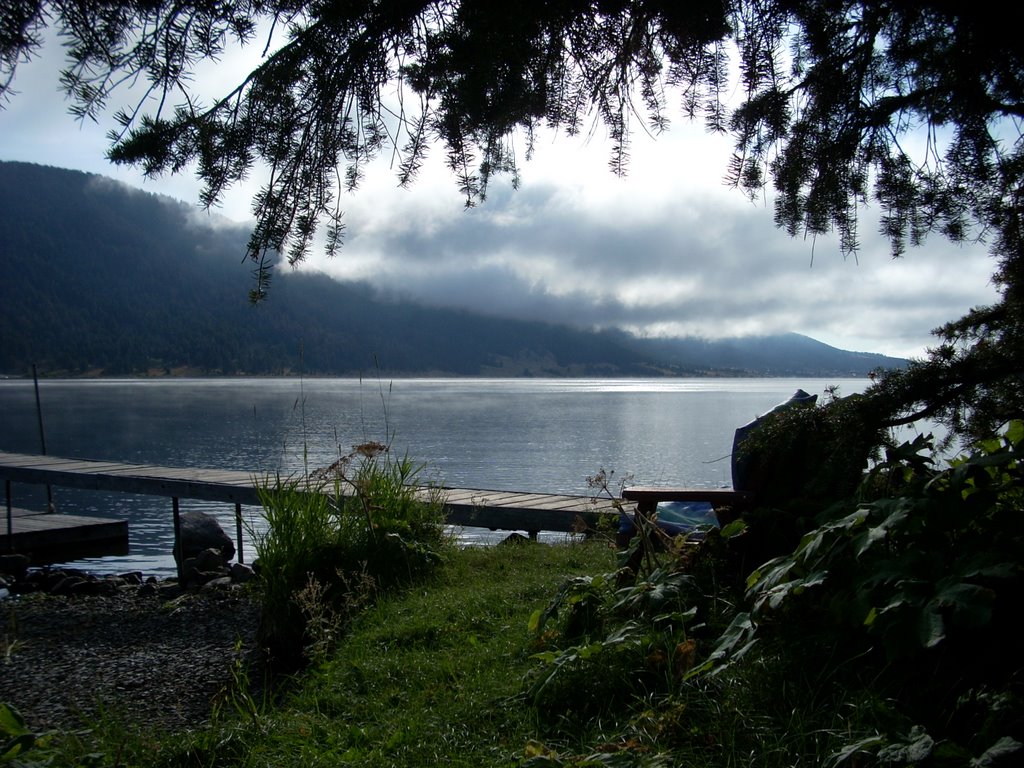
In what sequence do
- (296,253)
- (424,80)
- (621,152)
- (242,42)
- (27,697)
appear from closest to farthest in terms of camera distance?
(242,42) < (296,253) < (424,80) < (621,152) < (27,697)

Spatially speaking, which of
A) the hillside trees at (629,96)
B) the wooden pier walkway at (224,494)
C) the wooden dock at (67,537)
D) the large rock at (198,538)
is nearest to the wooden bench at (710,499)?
the hillside trees at (629,96)

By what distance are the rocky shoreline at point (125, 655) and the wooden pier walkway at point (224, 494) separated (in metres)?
1.20

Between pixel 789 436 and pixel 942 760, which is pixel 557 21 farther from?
pixel 942 760

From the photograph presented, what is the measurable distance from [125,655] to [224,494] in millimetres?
6103

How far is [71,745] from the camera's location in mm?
3018

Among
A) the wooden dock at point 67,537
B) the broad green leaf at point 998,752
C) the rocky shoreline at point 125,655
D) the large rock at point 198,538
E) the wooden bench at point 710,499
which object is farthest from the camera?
the wooden dock at point 67,537

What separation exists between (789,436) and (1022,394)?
35.1 inches

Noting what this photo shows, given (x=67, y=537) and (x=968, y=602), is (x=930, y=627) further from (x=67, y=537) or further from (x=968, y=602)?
(x=67, y=537)

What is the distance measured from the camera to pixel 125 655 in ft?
17.0

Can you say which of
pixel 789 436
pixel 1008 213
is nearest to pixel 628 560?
pixel 789 436

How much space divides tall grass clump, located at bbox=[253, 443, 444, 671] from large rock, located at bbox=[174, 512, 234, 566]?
7131mm

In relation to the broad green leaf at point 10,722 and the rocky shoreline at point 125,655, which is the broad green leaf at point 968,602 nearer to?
the broad green leaf at point 10,722

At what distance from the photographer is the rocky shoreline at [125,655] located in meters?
3.98

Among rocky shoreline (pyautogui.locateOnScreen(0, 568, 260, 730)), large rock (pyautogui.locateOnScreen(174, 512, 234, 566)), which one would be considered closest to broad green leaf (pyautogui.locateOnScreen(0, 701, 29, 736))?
rocky shoreline (pyautogui.locateOnScreen(0, 568, 260, 730))
